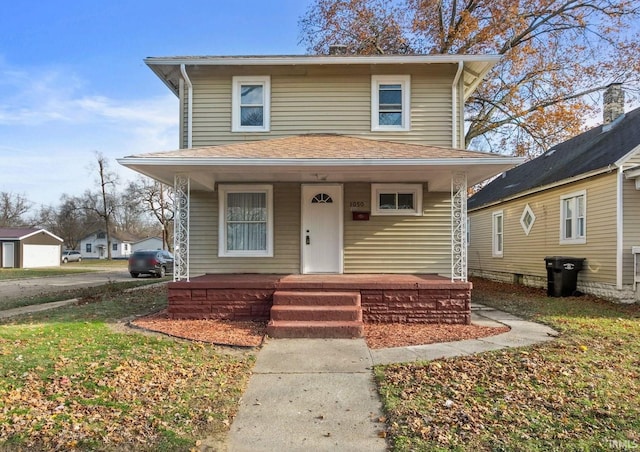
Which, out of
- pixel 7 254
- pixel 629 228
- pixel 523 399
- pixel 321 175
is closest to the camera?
pixel 523 399

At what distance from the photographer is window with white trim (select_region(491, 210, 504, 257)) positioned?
1756 cm

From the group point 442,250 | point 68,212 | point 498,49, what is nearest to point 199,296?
point 442,250

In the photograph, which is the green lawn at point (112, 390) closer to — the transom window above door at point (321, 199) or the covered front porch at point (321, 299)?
the covered front porch at point (321, 299)

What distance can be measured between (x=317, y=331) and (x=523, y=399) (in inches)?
126

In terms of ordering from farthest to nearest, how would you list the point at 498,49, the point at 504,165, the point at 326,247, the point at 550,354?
the point at 498,49, the point at 326,247, the point at 504,165, the point at 550,354

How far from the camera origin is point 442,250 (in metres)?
9.71

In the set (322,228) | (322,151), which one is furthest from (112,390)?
(322,228)

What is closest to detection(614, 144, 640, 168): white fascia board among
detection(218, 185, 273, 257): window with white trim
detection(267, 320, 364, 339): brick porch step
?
detection(267, 320, 364, 339): brick porch step

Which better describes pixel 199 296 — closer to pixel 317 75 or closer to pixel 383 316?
pixel 383 316

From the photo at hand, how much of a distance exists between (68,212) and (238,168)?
76756 mm

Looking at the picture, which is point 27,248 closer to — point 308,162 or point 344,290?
point 308,162

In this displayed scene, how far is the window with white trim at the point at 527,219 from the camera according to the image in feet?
48.9

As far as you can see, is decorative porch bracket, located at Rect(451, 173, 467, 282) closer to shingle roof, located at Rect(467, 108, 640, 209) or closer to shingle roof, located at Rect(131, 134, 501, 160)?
shingle roof, located at Rect(131, 134, 501, 160)

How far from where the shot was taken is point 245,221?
9773 millimetres
